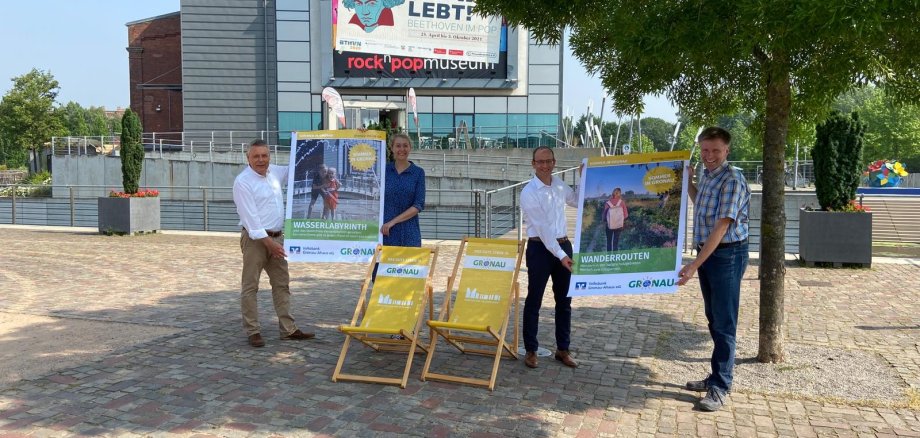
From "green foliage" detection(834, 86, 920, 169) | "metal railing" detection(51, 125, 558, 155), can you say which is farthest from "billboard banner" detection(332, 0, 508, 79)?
"green foliage" detection(834, 86, 920, 169)

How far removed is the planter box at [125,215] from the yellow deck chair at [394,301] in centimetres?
1346

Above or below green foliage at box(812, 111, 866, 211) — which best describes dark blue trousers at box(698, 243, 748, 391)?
below

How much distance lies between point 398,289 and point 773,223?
123 inches

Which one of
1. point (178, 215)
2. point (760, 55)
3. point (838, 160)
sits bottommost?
point (178, 215)

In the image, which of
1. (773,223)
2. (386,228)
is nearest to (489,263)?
(386,228)

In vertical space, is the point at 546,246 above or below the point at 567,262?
above

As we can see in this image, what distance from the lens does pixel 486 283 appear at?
232 inches

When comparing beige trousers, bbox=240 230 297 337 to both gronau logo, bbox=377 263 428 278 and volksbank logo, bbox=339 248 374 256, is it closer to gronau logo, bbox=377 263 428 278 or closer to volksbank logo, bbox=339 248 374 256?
volksbank logo, bbox=339 248 374 256

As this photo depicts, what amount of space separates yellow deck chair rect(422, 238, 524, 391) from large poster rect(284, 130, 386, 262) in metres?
0.87

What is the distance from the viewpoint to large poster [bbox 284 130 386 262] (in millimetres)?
6211

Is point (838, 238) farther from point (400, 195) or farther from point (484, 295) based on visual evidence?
point (400, 195)

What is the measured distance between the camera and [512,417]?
4.62 meters

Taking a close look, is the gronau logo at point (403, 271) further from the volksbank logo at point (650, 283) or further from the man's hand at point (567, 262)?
the volksbank logo at point (650, 283)

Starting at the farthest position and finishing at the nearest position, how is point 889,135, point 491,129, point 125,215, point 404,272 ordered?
1. point 889,135
2. point 491,129
3. point 125,215
4. point 404,272
